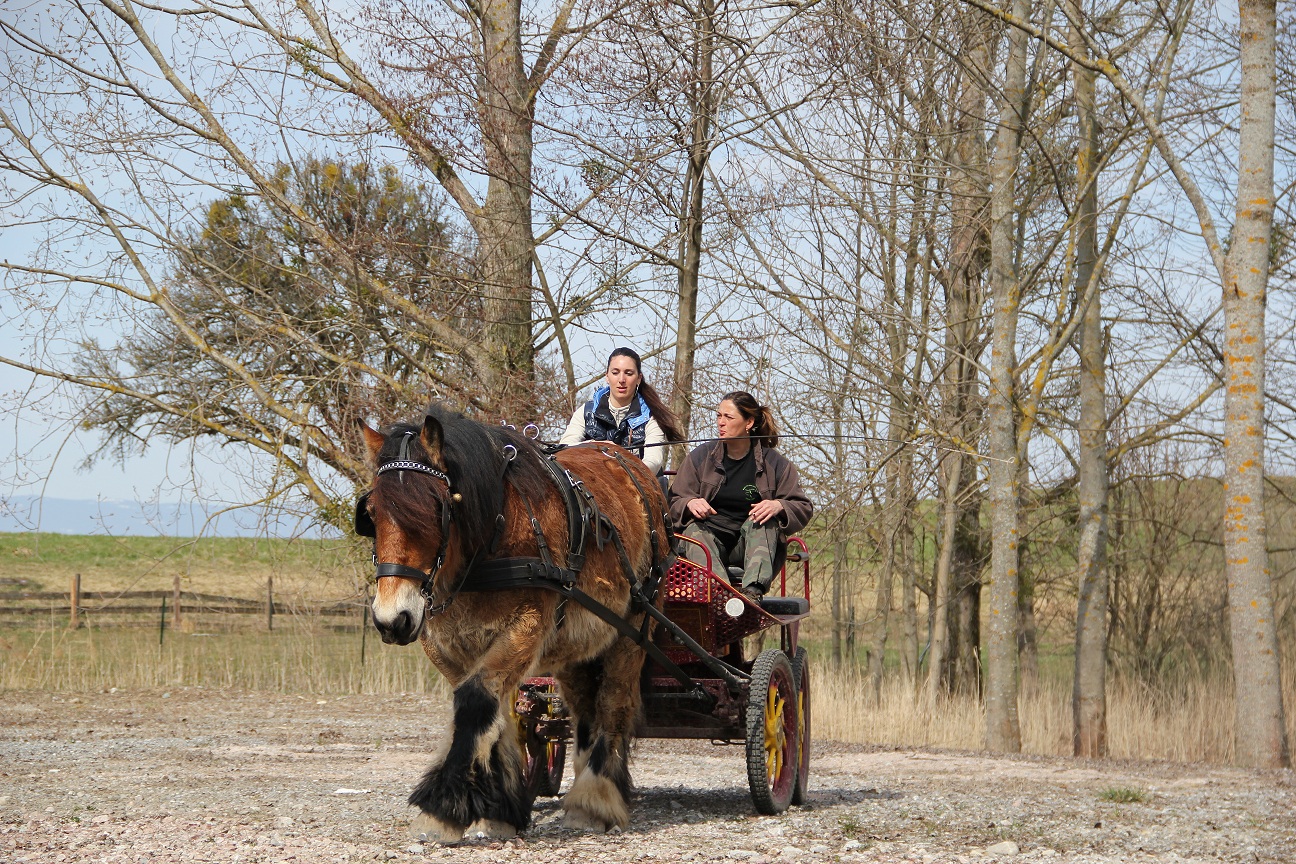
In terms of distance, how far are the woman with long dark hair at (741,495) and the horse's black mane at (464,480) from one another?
4.70ft

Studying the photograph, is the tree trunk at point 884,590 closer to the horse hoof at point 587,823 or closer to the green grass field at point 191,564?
the green grass field at point 191,564

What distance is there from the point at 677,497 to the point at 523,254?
614cm

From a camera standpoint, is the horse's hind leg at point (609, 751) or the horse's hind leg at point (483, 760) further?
the horse's hind leg at point (609, 751)

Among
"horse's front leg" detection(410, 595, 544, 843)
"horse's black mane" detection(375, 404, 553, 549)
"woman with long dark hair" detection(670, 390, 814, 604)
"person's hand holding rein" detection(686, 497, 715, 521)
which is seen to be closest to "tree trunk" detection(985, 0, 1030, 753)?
"woman with long dark hair" detection(670, 390, 814, 604)

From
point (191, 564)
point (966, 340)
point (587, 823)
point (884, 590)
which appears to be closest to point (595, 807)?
point (587, 823)

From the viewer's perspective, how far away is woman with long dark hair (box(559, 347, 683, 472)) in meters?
6.93

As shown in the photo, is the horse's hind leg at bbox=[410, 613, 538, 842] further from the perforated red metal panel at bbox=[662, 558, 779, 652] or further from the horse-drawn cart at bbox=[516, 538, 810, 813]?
the perforated red metal panel at bbox=[662, 558, 779, 652]

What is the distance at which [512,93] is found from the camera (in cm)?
1187

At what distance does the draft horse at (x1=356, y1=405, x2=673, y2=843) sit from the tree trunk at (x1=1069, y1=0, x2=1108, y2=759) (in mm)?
7904

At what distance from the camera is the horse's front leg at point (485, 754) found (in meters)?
4.77

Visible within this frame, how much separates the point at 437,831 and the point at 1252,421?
738 cm

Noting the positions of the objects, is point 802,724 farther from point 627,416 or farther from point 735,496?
point 627,416

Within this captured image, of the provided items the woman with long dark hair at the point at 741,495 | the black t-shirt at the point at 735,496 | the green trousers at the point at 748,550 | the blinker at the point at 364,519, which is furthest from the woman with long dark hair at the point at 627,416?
the blinker at the point at 364,519

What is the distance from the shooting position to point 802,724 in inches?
263
